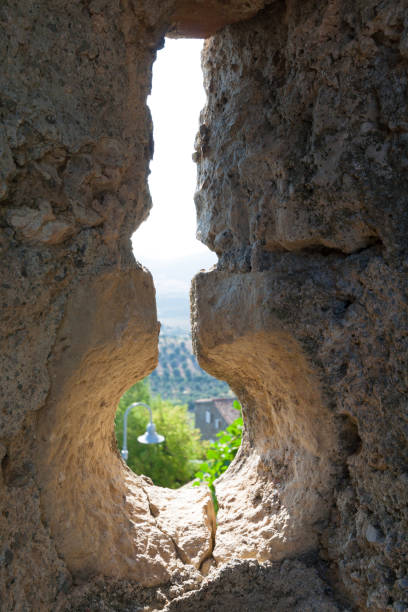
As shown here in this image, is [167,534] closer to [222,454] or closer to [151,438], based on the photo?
→ [222,454]

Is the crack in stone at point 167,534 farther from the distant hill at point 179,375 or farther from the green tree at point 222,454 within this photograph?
the distant hill at point 179,375

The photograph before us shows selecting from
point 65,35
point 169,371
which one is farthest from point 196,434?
point 169,371

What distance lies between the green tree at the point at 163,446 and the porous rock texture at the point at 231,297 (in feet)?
20.9

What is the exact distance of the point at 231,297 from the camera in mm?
1794

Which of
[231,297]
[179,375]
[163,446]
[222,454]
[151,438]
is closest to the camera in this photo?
[231,297]

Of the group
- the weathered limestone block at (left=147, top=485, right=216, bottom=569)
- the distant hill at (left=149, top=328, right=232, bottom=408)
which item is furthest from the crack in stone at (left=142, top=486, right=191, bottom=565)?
the distant hill at (left=149, top=328, right=232, bottom=408)

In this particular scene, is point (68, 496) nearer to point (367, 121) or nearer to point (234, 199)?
point (234, 199)

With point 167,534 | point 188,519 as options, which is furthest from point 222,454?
point 167,534

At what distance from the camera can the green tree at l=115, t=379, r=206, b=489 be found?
8.48 m

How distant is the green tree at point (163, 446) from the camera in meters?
8.48

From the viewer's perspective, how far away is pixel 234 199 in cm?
186

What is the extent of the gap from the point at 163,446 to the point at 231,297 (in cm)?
762

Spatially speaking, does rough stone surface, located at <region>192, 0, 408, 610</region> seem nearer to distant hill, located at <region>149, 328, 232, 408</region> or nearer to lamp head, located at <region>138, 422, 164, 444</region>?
lamp head, located at <region>138, 422, 164, 444</region>

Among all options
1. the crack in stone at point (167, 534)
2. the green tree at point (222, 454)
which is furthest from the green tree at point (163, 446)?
the crack in stone at point (167, 534)
